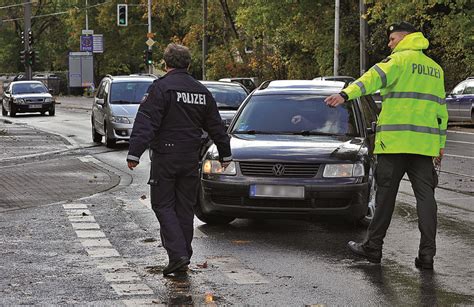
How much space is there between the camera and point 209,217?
11117mm

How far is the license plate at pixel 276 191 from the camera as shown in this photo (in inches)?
405

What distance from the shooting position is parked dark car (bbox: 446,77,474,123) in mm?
33969

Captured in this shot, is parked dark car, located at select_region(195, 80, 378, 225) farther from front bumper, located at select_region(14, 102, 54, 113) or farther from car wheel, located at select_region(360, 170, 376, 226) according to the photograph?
front bumper, located at select_region(14, 102, 54, 113)

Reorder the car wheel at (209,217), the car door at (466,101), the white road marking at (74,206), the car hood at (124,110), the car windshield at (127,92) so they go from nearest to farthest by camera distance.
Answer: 1. the car wheel at (209,217)
2. the white road marking at (74,206)
3. the car hood at (124,110)
4. the car windshield at (127,92)
5. the car door at (466,101)

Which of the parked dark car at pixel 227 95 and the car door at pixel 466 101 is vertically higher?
the parked dark car at pixel 227 95

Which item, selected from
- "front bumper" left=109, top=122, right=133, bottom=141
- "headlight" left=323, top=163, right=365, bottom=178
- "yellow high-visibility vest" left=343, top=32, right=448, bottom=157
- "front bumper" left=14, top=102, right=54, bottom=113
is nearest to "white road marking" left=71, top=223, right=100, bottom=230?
"headlight" left=323, top=163, right=365, bottom=178

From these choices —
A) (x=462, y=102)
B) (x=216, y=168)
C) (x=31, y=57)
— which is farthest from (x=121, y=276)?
(x=31, y=57)

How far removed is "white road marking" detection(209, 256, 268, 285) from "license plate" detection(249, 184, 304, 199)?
4.38ft

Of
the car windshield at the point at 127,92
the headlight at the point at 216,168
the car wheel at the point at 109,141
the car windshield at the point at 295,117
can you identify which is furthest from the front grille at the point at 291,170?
the car windshield at the point at 127,92

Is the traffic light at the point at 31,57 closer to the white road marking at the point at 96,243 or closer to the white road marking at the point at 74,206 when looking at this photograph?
the white road marking at the point at 74,206

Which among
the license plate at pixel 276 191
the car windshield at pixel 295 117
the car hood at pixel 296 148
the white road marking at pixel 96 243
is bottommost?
the white road marking at pixel 96 243

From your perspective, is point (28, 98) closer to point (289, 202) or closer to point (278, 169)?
point (278, 169)

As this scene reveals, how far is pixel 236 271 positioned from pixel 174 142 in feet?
3.61

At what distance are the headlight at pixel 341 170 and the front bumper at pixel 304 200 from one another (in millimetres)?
58
